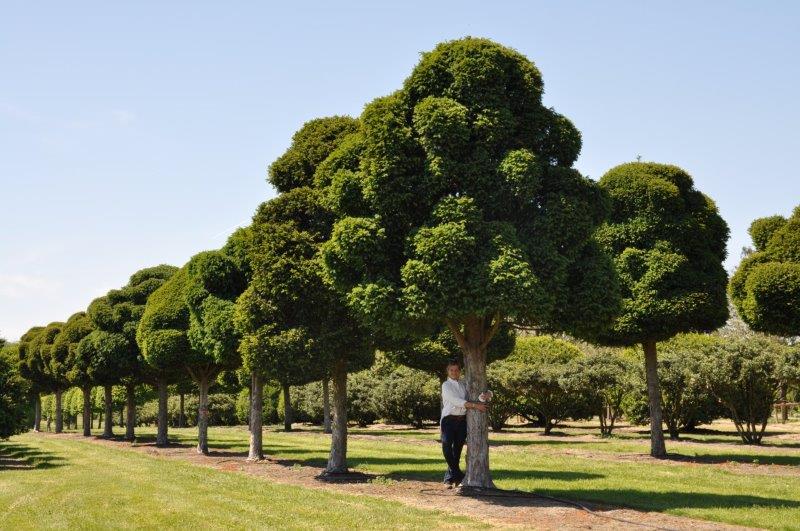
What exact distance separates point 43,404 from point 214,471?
76634 mm

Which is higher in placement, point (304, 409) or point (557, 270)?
point (557, 270)

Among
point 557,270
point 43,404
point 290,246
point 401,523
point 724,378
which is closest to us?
point 401,523

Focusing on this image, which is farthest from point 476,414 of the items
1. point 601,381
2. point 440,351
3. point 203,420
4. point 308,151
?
point 601,381

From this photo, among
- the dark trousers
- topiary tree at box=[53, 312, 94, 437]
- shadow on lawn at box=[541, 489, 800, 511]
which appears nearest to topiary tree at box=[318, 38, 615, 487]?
the dark trousers

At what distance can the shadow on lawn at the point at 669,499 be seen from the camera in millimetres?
12023

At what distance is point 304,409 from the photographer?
53.1 metres

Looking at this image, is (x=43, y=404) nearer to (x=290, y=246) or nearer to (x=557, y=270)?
(x=290, y=246)

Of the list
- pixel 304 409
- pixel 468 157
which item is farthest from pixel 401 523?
pixel 304 409

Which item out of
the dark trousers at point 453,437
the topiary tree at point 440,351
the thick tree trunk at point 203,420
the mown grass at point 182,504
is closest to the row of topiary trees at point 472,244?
the dark trousers at point 453,437

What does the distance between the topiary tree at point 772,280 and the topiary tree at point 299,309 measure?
388 inches

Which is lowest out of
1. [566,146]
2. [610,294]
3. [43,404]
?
[43,404]

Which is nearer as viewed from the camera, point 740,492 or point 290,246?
point 740,492

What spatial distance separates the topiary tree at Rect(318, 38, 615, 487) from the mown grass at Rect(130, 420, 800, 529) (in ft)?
10.4

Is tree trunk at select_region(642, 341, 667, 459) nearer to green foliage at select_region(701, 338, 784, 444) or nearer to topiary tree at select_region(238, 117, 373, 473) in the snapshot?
green foliage at select_region(701, 338, 784, 444)
